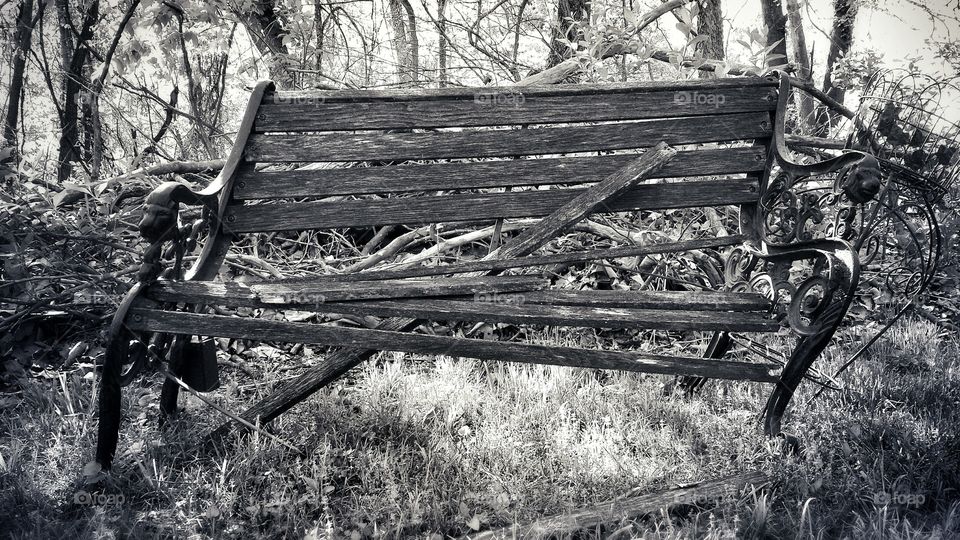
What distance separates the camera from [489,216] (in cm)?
274

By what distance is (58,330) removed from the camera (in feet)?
10.1

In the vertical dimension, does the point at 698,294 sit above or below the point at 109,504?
above

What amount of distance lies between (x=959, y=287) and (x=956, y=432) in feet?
3.55

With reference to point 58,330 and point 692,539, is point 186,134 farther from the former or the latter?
point 692,539

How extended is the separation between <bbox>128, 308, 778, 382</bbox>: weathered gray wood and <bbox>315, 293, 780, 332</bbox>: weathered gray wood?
0.23 ft

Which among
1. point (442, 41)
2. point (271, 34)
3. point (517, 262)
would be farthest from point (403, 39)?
point (517, 262)

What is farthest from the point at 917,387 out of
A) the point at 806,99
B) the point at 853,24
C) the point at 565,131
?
the point at 853,24

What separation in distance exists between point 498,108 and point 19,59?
13.4 feet

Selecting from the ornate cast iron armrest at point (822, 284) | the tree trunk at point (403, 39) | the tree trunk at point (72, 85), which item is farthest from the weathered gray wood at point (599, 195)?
the tree trunk at point (72, 85)

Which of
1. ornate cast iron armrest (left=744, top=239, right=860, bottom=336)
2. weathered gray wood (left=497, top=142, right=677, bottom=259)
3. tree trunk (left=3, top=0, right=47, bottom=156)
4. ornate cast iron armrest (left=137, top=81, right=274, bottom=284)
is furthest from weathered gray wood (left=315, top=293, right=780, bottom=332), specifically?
tree trunk (left=3, top=0, right=47, bottom=156)

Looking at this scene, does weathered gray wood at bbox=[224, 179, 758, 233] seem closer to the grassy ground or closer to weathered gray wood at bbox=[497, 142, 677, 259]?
weathered gray wood at bbox=[497, 142, 677, 259]

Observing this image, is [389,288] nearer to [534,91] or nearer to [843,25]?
[534,91]

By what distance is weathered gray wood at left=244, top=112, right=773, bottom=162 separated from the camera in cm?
257

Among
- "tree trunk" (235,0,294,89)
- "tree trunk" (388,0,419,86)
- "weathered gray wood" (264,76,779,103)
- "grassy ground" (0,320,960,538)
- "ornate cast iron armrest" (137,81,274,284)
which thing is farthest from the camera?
"tree trunk" (388,0,419,86)
